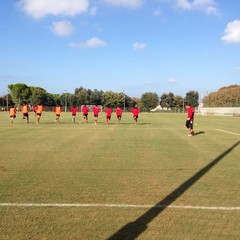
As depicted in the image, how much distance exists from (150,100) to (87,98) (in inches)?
951

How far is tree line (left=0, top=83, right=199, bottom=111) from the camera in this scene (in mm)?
126250

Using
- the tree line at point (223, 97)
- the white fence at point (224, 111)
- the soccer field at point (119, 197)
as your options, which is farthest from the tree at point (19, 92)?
the soccer field at point (119, 197)

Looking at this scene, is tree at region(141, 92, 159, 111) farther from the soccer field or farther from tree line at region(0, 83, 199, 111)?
the soccer field

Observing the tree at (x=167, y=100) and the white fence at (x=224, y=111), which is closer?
the white fence at (x=224, y=111)

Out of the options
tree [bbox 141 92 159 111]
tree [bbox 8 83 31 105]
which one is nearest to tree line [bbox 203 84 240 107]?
tree [bbox 141 92 159 111]

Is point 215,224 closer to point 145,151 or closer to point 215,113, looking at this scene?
point 145,151

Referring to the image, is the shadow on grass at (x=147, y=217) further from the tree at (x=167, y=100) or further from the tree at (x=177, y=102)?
the tree at (x=167, y=100)

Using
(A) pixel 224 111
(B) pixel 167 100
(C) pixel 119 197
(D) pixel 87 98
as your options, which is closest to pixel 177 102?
(B) pixel 167 100

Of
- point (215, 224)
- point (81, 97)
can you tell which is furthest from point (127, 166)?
point (81, 97)

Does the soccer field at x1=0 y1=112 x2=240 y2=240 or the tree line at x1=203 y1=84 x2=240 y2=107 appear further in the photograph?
the tree line at x1=203 y1=84 x2=240 y2=107

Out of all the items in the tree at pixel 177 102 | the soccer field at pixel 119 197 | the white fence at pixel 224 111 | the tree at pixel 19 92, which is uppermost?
the tree at pixel 19 92

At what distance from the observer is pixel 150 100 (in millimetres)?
143250

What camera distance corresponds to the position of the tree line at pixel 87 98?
12625 cm

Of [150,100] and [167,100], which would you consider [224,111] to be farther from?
[167,100]
